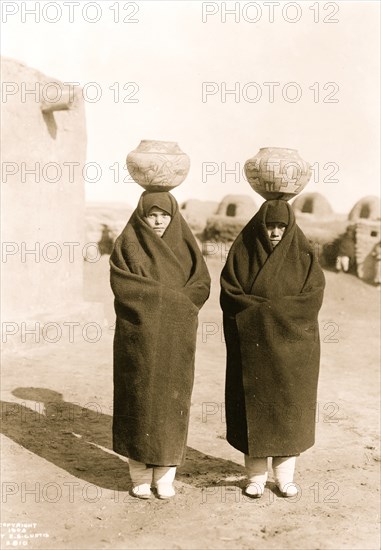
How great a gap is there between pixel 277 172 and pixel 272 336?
3.11ft

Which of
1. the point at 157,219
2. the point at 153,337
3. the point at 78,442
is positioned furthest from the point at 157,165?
the point at 78,442

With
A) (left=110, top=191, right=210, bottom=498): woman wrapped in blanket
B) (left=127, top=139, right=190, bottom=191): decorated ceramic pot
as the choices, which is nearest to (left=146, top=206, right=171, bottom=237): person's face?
(left=110, top=191, right=210, bottom=498): woman wrapped in blanket

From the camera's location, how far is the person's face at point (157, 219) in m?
4.24

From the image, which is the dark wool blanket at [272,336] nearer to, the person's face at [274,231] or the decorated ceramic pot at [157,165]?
the person's face at [274,231]

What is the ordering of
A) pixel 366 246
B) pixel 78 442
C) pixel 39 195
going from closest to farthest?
pixel 78 442 < pixel 39 195 < pixel 366 246

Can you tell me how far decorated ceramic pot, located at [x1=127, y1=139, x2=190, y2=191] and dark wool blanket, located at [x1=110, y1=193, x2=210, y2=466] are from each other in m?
0.16

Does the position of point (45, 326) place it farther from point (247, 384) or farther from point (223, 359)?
point (247, 384)

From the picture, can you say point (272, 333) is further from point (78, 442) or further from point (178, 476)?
point (78, 442)

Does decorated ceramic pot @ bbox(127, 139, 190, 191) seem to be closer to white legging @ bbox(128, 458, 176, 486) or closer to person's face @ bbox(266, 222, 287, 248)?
person's face @ bbox(266, 222, 287, 248)

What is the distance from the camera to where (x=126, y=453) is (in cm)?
422

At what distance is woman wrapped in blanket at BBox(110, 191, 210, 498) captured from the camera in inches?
164

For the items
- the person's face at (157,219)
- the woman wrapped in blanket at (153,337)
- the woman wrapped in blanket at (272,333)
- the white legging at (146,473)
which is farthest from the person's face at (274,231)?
the white legging at (146,473)

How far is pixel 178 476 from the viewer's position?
4.77m

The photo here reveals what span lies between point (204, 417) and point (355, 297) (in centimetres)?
863
